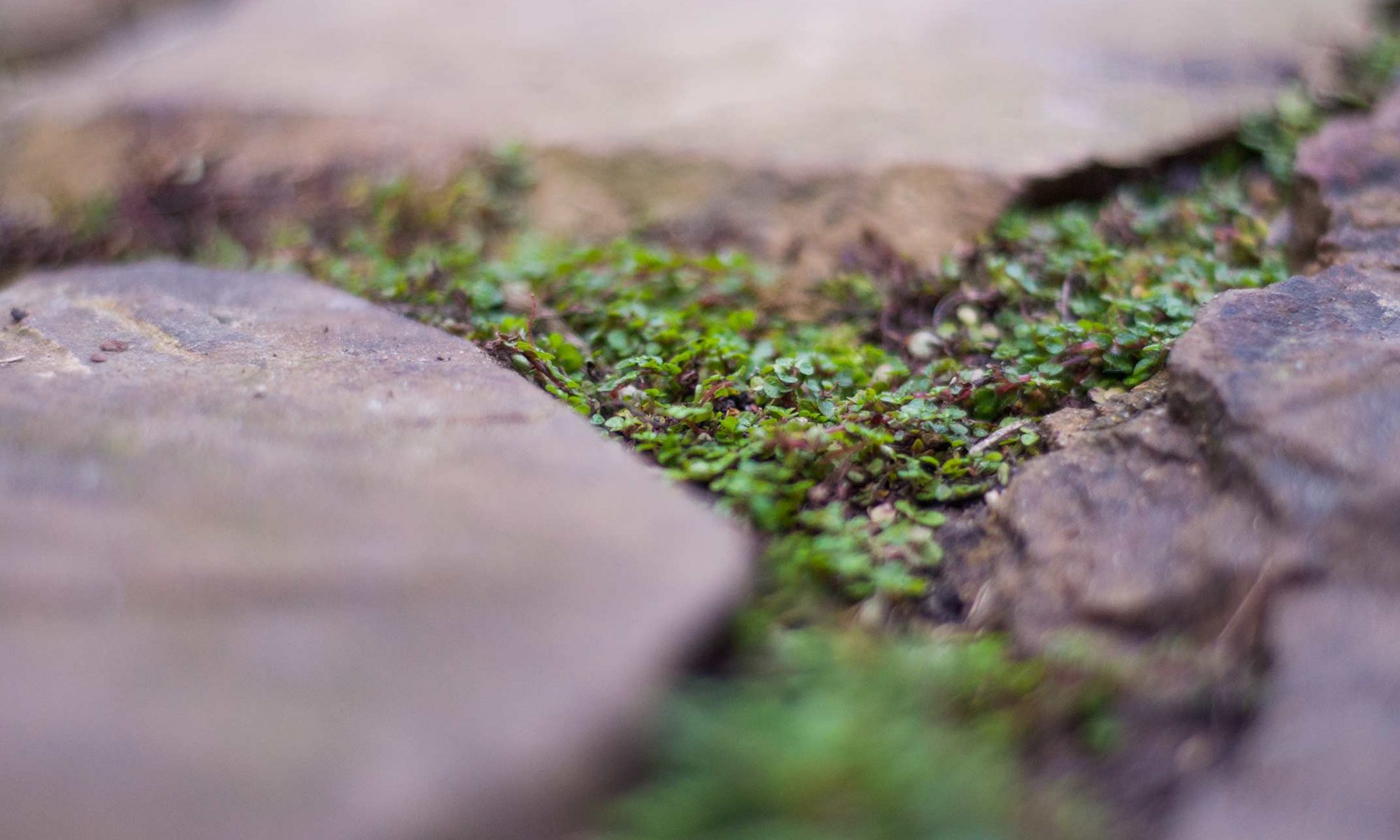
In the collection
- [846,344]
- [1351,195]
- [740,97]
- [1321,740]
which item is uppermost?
[740,97]

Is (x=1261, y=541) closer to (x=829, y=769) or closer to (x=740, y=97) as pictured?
(x=829, y=769)

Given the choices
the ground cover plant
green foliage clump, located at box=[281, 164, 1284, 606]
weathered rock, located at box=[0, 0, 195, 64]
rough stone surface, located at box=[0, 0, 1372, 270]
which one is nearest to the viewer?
the ground cover plant

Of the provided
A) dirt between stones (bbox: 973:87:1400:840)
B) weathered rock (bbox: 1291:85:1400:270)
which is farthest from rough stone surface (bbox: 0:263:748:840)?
weathered rock (bbox: 1291:85:1400:270)

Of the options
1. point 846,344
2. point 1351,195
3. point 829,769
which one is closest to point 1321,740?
point 829,769

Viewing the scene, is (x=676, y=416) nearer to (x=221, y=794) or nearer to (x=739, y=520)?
(x=739, y=520)

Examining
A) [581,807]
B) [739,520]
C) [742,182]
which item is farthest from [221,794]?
[742,182]

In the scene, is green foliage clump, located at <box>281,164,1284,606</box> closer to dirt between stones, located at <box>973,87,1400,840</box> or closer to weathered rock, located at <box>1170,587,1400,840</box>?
dirt between stones, located at <box>973,87,1400,840</box>
